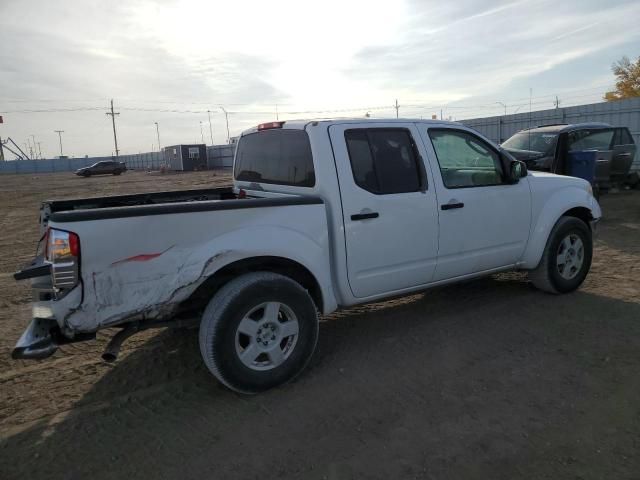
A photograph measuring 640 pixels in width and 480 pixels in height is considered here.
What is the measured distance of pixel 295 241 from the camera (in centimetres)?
356

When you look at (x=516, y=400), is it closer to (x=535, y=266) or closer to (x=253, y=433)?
(x=253, y=433)

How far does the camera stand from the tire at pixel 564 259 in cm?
516

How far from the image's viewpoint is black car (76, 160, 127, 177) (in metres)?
47.5

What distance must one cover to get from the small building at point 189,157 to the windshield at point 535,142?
4560 cm

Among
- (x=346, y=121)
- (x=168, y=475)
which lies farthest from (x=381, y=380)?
(x=346, y=121)

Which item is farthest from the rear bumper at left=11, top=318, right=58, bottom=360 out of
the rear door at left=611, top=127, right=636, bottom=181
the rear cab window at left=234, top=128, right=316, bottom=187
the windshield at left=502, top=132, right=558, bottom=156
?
the rear door at left=611, top=127, right=636, bottom=181

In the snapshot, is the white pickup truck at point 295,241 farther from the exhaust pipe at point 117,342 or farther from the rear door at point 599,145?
the rear door at point 599,145

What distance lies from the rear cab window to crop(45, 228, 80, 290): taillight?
1784mm

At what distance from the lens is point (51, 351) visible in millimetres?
2988

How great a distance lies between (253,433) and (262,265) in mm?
1214

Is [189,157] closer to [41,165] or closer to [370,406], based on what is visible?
[41,165]

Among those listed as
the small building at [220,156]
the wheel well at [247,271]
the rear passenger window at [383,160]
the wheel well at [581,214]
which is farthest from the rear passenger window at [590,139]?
the small building at [220,156]

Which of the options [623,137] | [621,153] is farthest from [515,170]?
[623,137]

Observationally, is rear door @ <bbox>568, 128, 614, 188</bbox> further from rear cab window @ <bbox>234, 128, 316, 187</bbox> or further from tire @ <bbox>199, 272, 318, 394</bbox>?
tire @ <bbox>199, 272, 318, 394</bbox>
